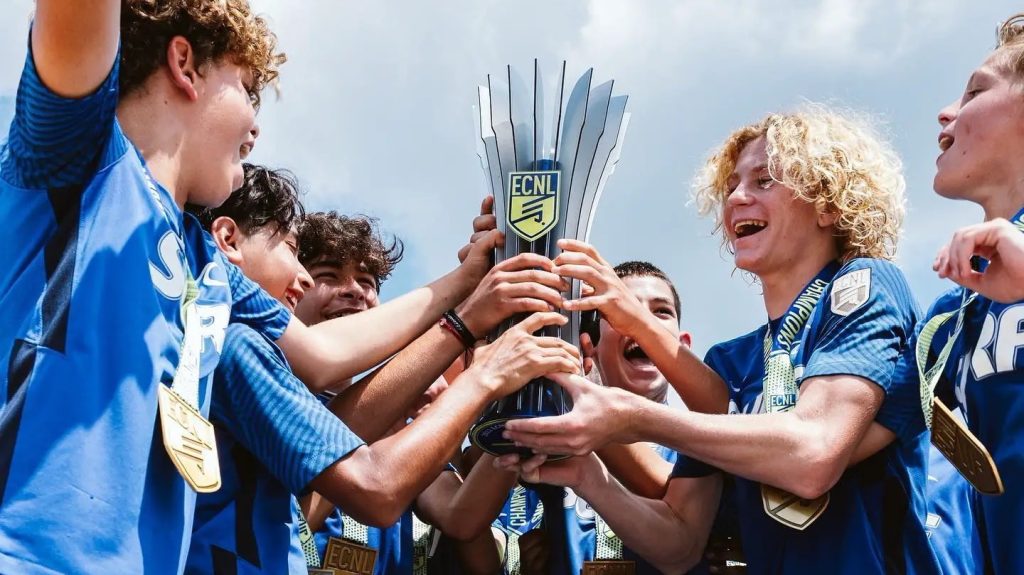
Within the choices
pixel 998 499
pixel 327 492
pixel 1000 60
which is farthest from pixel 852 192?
pixel 327 492

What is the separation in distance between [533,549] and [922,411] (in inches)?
82.5

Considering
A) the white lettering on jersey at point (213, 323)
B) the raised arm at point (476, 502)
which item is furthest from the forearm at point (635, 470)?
the white lettering on jersey at point (213, 323)

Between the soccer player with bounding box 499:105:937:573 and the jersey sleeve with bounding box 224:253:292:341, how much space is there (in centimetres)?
99

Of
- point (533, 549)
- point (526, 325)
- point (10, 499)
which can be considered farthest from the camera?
point (533, 549)

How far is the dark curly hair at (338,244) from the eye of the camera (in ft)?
22.0

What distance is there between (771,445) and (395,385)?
1589 mm

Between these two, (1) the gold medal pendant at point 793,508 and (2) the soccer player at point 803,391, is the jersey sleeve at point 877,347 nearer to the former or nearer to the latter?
(2) the soccer player at point 803,391

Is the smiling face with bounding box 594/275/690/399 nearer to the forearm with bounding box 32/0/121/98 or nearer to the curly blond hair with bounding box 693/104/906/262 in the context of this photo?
the curly blond hair with bounding box 693/104/906/262

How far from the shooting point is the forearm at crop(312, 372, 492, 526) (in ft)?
11.0

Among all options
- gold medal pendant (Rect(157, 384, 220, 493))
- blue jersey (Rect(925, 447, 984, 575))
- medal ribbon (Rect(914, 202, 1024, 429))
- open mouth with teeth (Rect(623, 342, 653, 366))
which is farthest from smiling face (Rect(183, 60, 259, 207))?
open mouth with teeth (Rect(623, 342, 653, 366))

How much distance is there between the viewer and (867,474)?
4.07 meters

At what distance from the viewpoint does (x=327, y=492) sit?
339 cm

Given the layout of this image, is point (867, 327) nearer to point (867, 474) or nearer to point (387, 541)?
point (867, 474)

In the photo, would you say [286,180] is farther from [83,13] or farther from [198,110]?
[83,13]
